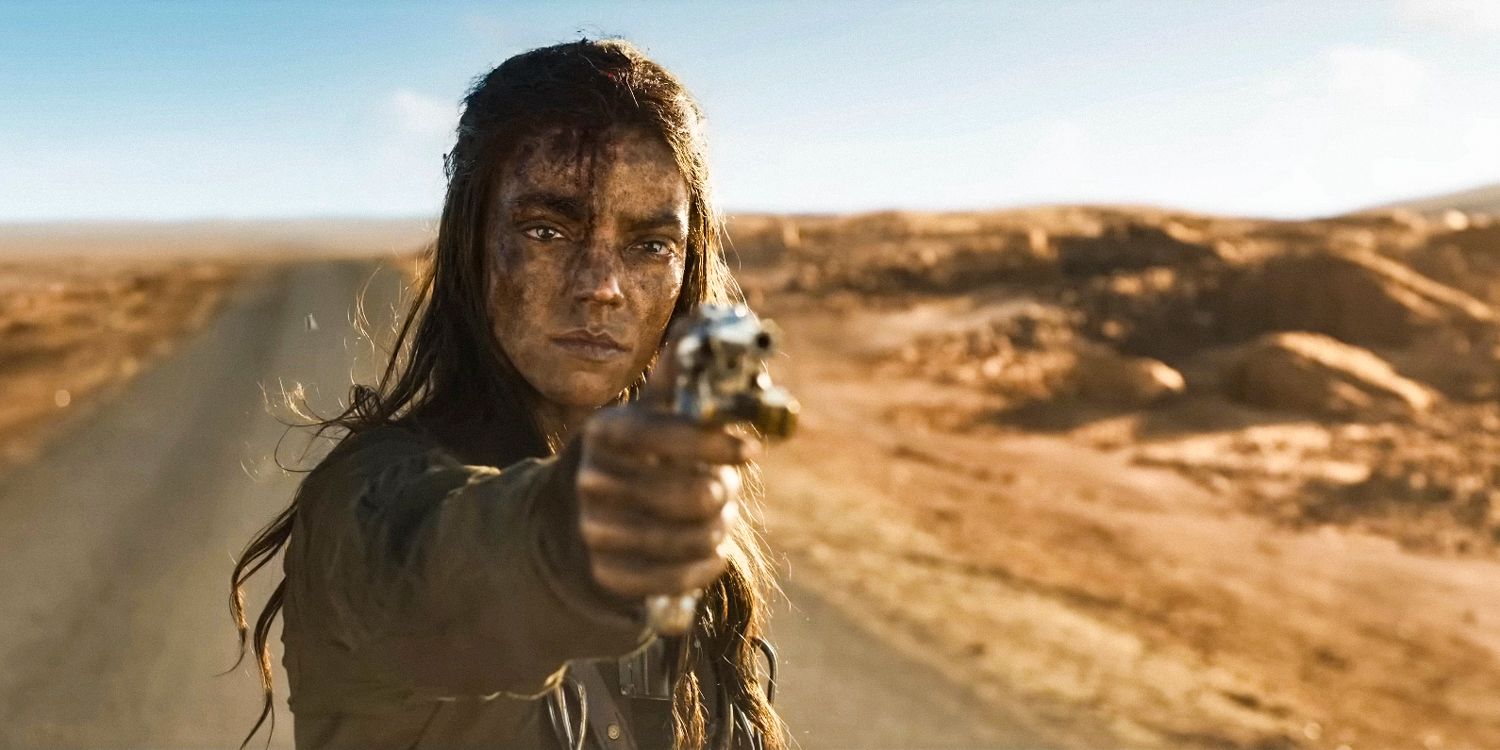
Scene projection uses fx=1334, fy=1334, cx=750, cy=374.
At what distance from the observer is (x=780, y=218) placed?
46.0 m

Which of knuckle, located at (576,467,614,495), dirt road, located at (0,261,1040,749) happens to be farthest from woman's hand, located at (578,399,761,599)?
dirt road, located at (0,261,1040,749)

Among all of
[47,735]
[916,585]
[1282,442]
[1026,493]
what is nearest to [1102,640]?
[916,585]

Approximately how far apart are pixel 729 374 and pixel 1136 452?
16.1m

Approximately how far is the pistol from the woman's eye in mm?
853

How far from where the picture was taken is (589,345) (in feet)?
6.35

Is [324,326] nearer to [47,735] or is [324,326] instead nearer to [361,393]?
[47,735]

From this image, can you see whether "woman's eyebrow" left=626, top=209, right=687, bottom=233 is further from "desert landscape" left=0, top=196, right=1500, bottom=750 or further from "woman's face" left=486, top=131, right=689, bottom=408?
"desert landscape" left=0, top=196, right=1500, bottom=750

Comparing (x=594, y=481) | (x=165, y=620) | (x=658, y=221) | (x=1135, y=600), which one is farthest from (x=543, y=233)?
(x=1135, y=600)

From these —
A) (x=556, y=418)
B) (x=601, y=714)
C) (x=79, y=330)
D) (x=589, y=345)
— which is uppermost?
(x=589, y=345)

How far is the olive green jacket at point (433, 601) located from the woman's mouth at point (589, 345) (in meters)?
0.26

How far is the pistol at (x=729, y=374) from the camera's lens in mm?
1033

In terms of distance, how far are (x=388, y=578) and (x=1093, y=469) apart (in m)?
14.3

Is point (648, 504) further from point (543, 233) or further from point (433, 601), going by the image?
point (543, 233)

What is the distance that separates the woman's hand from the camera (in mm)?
1123
